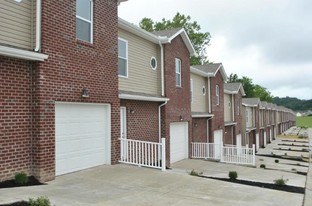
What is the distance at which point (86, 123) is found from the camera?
36.9 feet

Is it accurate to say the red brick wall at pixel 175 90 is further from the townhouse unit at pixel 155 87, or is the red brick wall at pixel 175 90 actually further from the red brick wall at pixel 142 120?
the red brick wall at pixel 142 120

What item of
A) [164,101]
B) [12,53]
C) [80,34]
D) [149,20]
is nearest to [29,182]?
[12,53]

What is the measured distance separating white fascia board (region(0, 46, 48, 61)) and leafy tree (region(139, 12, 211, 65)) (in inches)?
1346

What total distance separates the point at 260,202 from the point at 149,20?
121ft

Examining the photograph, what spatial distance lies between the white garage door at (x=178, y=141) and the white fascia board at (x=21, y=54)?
34.8ft

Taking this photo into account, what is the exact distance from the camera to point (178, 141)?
1972 centimetres

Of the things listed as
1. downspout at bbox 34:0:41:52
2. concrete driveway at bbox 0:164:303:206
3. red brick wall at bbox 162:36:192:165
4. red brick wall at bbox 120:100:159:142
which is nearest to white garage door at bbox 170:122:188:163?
red brick wall at bbox 162:36:192:165

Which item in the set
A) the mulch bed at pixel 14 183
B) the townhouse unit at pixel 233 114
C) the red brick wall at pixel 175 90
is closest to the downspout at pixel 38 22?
the mulch bed at pixel 14 183

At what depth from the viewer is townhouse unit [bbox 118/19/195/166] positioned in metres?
14.5

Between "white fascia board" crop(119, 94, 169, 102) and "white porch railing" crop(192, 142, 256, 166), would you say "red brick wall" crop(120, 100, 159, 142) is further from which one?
"white porch railing" crop(192, 142, 256, 166)

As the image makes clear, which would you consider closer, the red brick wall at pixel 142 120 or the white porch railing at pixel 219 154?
the red brick wall at pixel 142 120

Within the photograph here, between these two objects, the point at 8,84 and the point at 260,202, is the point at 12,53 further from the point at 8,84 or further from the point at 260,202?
the point at 260,202

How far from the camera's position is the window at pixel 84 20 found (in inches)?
428

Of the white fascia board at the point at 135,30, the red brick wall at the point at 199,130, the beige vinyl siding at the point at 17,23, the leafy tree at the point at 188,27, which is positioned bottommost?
the red brick wall at the point at 199,130
